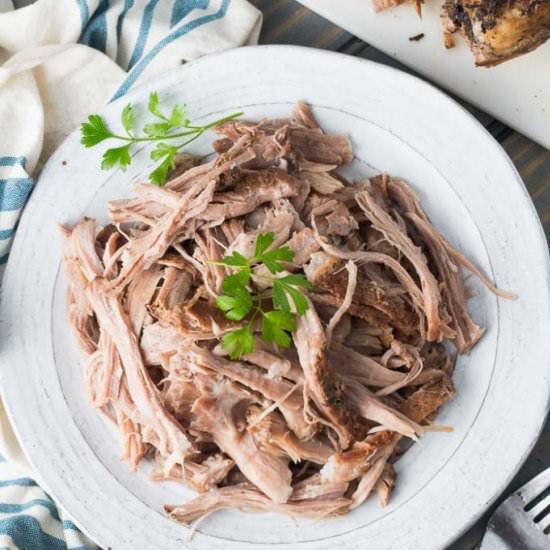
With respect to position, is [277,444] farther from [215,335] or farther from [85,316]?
[85,316]

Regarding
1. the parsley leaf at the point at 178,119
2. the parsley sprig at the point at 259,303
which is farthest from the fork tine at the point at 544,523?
the parsley leaf at the point at 178,119

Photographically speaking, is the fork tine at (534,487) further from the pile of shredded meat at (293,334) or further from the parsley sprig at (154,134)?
the parsley sprig at (154,134)

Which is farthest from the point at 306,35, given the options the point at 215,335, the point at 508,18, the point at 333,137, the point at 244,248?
the point at 215,335

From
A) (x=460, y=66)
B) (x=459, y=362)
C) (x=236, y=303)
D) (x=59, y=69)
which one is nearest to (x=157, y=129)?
(x=59, y=69)

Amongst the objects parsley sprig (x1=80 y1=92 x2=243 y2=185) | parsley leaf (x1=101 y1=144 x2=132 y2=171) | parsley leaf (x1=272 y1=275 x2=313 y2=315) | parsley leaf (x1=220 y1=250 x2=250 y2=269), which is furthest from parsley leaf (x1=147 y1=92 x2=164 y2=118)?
parsley leaf (x1=272 y1=275 x2=313 y2=315)

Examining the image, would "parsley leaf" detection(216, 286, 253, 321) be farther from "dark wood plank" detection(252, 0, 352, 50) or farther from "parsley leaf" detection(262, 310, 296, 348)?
"dark wood plank" detection(252, 0, 352, 50)

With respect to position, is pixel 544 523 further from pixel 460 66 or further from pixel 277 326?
pixel 460 66

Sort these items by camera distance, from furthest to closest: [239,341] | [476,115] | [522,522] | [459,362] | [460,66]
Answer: [476,115], [460,66], [522,522], [459,362], [239,341]
